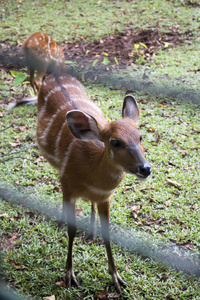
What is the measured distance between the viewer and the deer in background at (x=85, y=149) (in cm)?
184

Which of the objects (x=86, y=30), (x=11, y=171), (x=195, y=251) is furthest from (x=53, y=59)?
(x=195, y=251)

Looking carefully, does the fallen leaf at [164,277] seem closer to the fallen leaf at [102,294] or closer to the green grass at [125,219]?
the green grass at [125,219]

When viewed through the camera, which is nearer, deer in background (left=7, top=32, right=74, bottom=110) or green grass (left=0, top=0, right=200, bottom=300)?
green grass (left=0, top=0, right=200, bottom=300)

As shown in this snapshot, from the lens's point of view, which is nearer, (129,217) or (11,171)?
(129,217)

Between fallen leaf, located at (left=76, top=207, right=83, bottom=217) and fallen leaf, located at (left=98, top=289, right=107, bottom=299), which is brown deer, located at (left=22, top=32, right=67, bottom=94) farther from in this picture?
fallen leaf, located at (left=98, top=289, right=107, bottom=299)

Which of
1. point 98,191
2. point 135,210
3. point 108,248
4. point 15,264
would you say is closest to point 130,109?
point 98,191

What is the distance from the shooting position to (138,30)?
736 centimetres

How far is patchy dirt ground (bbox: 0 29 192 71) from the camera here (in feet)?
19.8

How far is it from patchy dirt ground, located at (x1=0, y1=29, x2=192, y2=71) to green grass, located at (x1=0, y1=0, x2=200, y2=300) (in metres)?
0.33

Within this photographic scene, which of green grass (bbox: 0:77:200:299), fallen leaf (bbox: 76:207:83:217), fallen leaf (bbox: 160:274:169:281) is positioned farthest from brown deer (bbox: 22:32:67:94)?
fallen leaf (bbox: 160:274:169:281)

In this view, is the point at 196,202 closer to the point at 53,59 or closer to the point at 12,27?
the point at 53,59

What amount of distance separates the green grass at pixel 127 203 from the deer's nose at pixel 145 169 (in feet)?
1.38

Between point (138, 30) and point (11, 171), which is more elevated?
point (138, 30)

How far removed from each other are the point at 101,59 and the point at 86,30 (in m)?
1.97
